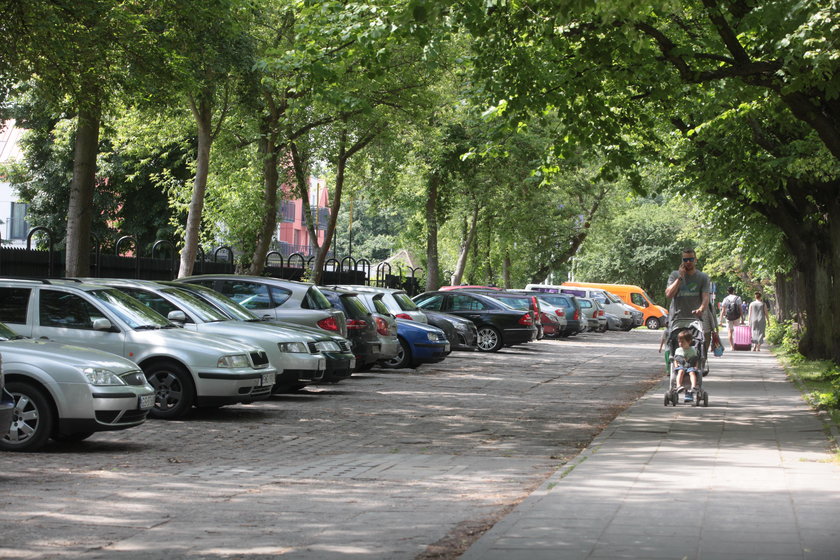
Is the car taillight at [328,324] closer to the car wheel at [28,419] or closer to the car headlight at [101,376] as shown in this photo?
the car headlight at [101,376]

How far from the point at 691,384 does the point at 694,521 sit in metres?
8.37

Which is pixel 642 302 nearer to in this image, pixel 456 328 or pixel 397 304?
pixel 456 328

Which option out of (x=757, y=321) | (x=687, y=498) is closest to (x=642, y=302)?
(x=757, y=321)

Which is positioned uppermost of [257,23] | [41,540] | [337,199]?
[257,23]

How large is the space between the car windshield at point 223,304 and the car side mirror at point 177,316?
1256 millimetres

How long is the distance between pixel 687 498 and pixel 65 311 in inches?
308

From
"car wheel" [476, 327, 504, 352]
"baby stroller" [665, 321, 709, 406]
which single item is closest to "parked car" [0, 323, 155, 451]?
"baby stroller" [665, 321, 709, 406]

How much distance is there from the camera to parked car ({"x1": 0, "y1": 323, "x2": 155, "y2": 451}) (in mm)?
10297

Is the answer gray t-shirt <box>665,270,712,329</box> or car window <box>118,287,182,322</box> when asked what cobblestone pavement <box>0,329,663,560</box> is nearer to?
car window <box>118,287,182,322</box>

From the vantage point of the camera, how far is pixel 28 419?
34.3 ft

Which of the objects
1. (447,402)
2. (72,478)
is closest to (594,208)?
(447,402)

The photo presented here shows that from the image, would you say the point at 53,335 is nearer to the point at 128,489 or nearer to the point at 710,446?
the point at 128,489

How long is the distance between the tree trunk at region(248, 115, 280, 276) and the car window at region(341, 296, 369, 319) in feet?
23.5

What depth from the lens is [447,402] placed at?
16.6 meters
